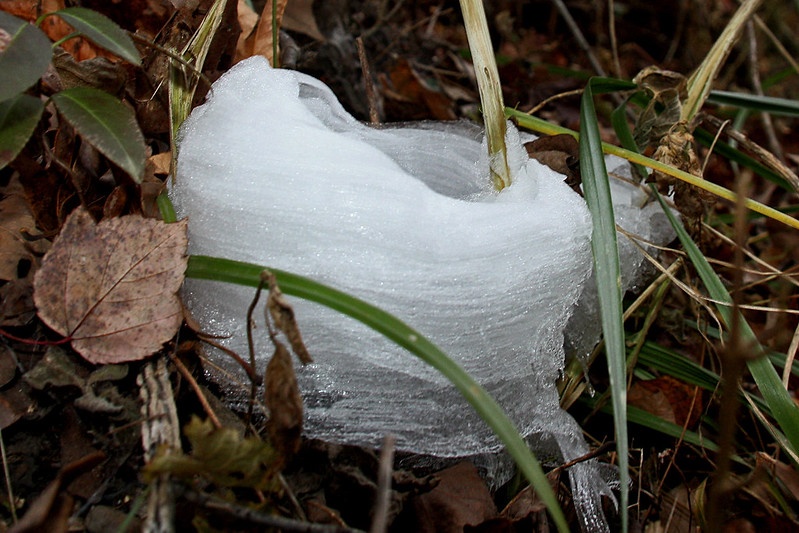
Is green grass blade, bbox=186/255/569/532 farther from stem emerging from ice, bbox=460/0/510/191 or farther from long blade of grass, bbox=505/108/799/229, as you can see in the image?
long blade of grass, bbox=505/108/799/229

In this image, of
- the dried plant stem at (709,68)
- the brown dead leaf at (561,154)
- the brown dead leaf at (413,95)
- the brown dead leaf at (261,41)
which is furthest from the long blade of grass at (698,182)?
the brown dead leaf at (413,95)

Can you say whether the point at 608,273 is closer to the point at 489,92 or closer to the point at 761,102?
the point at 489,92

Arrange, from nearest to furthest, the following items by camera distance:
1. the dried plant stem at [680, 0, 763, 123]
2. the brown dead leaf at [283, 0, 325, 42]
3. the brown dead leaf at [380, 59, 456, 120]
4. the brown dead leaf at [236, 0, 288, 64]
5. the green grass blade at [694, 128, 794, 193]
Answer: the brown dead leaf at [236, 0, 288, 64]
the dried plant stem at [680, 0, 763, 123]
the green grass blade at [694, 128, 794, 193]
the brown dead leaf at [283, 0, 325, 42]
the brown dead leaf at [380, 59, 456, 120]

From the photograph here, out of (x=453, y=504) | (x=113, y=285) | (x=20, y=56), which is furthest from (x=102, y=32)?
(x=453, y=504)

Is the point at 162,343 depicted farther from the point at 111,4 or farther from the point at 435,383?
the point at 111,4

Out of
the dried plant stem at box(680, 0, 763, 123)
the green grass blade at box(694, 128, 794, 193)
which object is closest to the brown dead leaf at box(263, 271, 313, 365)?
the dried plant stem at box(680, 0, 763, 123)

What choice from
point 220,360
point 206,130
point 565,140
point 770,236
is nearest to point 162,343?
point 220,360
